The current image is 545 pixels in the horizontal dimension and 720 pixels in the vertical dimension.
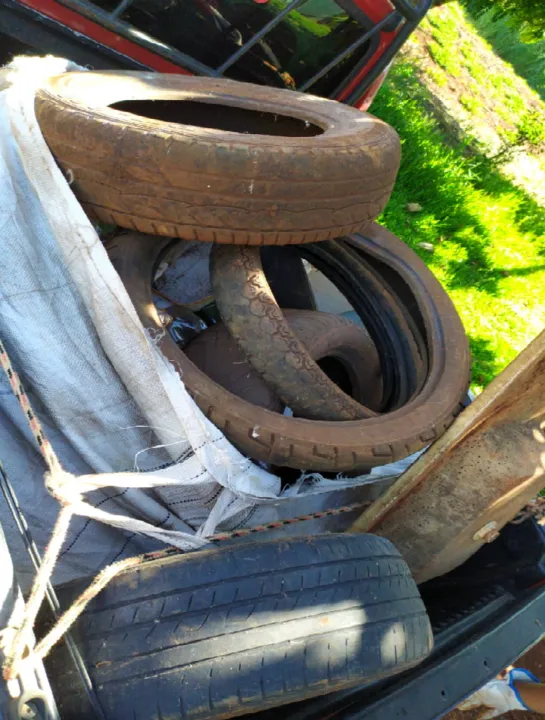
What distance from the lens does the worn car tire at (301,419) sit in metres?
1.65

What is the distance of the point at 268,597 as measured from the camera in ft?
4.41

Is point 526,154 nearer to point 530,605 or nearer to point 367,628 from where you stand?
point 530,605

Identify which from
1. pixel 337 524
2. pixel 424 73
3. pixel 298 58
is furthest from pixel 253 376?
pixel 424 73

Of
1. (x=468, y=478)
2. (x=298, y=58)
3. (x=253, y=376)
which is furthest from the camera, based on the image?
(x=298, y=58)

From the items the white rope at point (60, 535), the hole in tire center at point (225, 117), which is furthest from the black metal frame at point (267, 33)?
the white rope at point (60, 535)

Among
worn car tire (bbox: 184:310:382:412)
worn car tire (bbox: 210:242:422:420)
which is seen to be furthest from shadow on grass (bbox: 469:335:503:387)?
worn car tire (bbox: 210:242:422:420)

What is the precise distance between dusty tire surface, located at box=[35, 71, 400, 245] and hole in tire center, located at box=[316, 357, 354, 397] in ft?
2.28

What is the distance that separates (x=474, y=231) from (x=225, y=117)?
3.03 m

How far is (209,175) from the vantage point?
1602 millimetres

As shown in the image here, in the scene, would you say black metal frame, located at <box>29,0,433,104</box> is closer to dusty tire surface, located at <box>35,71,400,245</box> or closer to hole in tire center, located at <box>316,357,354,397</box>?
dusty tire surface, located at <box>35,71,400,245</box>

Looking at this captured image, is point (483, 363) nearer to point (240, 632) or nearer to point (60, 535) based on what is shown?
point (240, 632)

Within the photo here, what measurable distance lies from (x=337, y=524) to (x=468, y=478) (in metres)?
0.48

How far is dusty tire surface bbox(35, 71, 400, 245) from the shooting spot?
5.24 ft

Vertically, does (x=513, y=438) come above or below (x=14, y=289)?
above
